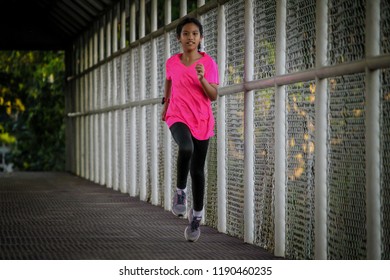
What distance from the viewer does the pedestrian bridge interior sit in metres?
5.02

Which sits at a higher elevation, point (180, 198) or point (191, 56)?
point (191, 56)

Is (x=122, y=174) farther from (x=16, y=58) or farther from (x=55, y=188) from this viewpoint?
(x=16, y=58)

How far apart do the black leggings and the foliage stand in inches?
822

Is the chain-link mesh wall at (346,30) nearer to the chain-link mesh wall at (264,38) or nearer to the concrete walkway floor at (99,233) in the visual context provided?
the chain-link mesh wall at (264,38)

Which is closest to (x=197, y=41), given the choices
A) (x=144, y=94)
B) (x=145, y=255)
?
(x=145, y=255)

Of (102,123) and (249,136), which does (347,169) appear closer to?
(249,136)

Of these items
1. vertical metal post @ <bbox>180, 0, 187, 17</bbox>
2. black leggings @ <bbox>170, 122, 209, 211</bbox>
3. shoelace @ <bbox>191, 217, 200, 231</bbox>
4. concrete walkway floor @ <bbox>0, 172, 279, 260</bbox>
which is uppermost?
vertical metal post @ <bbox>180, 0, 187, 17</bbox>

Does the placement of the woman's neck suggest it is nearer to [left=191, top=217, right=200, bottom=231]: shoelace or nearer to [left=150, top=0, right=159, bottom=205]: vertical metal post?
[left=191, top=217, right=200, bottom=231]: shoelace

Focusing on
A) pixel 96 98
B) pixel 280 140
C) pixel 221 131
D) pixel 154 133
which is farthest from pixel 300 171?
pixel 96 98

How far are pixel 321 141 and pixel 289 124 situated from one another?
85cm

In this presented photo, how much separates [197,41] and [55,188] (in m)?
8.72

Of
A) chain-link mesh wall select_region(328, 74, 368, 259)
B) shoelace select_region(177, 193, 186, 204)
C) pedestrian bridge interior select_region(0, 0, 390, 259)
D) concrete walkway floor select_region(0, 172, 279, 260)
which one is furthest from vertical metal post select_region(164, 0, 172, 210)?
chain-link mesh wall select_region(328, 74, 368, 259)

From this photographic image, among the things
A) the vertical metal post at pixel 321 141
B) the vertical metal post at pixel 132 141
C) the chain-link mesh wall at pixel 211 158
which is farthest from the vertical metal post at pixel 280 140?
the vertical metal post at pixel 132 141

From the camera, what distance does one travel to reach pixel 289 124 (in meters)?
6.66
